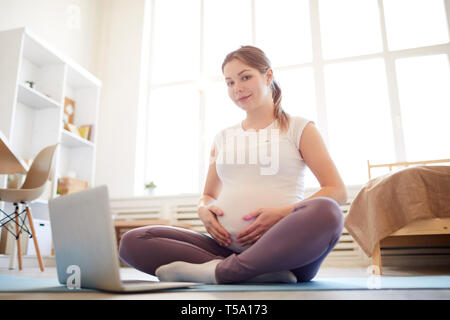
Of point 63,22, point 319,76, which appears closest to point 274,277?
point 319,76

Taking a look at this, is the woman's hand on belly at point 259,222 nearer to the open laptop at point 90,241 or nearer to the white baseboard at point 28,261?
the open laptop at point 90,241

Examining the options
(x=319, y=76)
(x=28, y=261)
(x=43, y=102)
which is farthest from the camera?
(x=319, y=76)

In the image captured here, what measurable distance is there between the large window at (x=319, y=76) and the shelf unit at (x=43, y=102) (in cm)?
71

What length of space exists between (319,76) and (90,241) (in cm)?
355

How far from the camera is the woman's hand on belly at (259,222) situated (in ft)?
3.26

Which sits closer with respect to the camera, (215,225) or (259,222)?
(259,222)

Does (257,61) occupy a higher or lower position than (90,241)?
higher

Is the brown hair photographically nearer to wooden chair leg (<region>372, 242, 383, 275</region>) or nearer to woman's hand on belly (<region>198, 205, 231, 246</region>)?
woman's hand on belly (<region>198, 205, 231, 246</region>)

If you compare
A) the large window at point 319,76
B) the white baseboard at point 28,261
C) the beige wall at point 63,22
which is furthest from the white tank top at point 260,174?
the beige wall at point 63,22

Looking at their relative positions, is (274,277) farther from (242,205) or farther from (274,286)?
(242,205)

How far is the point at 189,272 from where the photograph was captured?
3.28 ft

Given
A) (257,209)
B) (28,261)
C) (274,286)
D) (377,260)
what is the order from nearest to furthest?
(274,286) < (257,209) < (377,260) < (28,261)

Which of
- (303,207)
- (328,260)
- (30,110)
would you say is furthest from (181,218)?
(303,207)
